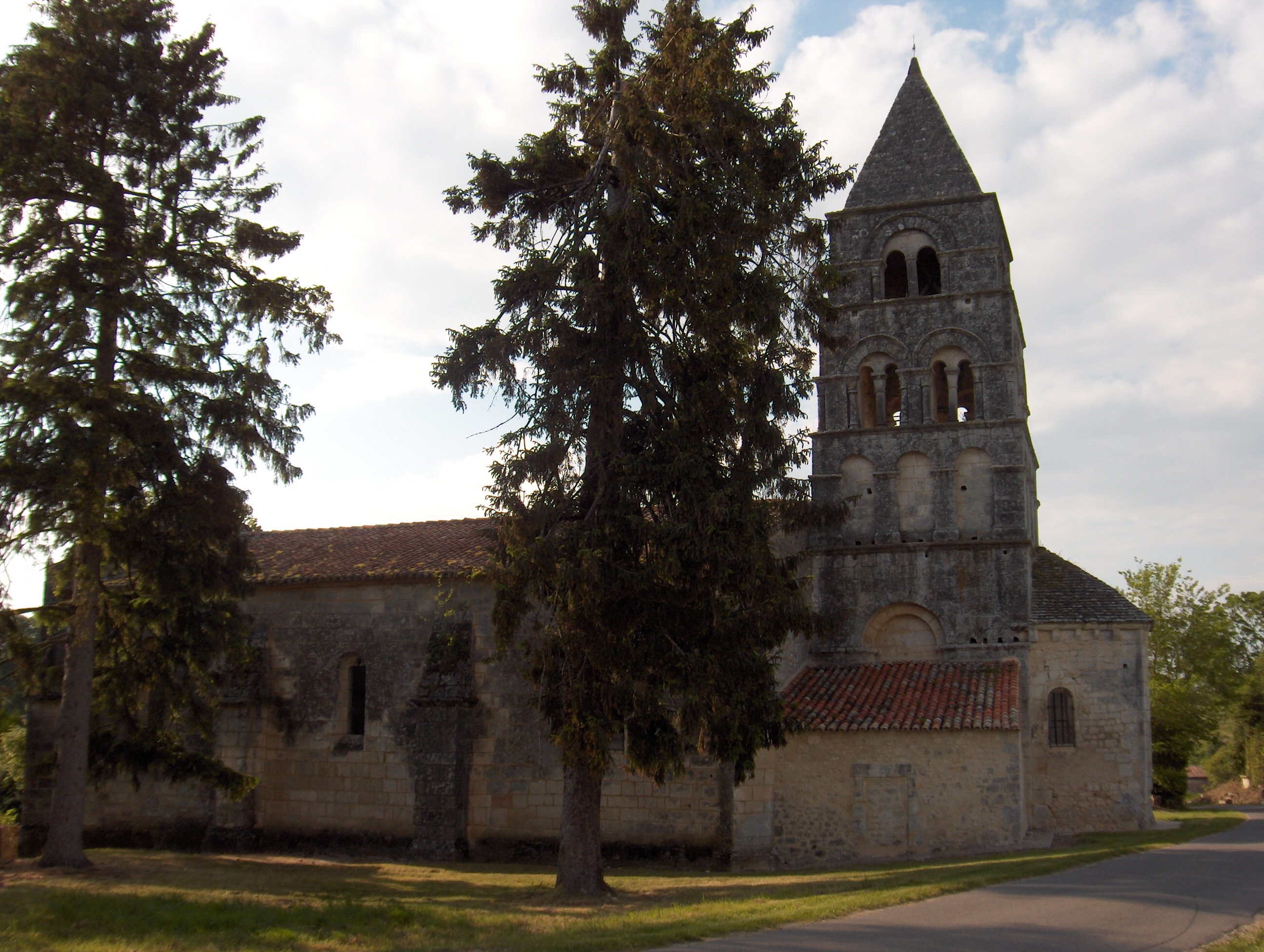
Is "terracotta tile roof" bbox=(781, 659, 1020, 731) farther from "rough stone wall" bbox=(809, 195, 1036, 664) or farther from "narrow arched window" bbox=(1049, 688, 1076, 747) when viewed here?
"narrow arched window" bbox=(1049, 688, 1076, 747)

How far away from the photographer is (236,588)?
1659 cm

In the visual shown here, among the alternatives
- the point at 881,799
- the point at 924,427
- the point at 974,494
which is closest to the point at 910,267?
the point at 924,427

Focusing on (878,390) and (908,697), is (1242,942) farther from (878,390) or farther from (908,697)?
(878,390)

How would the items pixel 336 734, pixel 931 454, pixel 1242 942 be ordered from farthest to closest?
pixel 931 454
pixel 336 734
pixel 1242 942

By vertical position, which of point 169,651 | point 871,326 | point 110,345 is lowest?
point 169,651

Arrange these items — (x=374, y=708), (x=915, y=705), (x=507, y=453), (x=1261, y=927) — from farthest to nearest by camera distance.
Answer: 1. (x=374, y=708)
2. (x=915, y=705)
3. (x=507, y=453)
4. (x=1261, y=927)

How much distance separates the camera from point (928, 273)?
24156 mm

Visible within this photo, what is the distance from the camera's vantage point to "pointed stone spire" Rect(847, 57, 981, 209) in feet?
77.3

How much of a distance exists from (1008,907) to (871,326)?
48.1ft

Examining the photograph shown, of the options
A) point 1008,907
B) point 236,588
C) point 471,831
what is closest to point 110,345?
point 236,588

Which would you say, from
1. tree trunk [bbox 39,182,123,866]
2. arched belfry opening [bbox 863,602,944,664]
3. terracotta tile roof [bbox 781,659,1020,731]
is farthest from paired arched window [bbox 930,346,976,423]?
tree trunk [bbox 39,182,123,866]

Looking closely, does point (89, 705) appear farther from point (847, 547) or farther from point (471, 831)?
point (847, 547)

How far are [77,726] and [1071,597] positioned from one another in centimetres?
1875

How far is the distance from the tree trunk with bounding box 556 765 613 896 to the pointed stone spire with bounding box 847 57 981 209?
15450 mm
